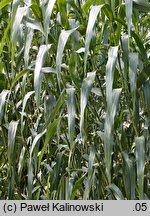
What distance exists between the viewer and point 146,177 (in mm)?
1090

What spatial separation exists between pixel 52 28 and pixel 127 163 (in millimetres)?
396

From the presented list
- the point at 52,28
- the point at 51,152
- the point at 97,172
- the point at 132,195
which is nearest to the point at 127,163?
the point at 132,195

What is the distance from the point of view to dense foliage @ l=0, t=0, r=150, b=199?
90cm

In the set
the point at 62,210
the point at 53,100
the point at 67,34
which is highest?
the point at 67,34

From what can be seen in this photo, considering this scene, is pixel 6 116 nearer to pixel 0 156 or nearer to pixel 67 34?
pixel 0 156

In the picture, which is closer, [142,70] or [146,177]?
[142,70]

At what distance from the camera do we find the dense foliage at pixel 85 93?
90 centimetres

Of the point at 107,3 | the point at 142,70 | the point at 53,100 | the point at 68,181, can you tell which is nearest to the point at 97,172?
the point at 68,181

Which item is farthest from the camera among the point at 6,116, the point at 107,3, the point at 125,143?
the point at 6,116

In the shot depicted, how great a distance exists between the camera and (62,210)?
990 millimetres

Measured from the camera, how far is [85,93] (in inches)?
35.8

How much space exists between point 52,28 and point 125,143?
34 cm

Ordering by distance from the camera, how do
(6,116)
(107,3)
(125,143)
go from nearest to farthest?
(107,3), (125,143), (6,116)

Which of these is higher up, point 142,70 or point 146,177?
point 142,70
